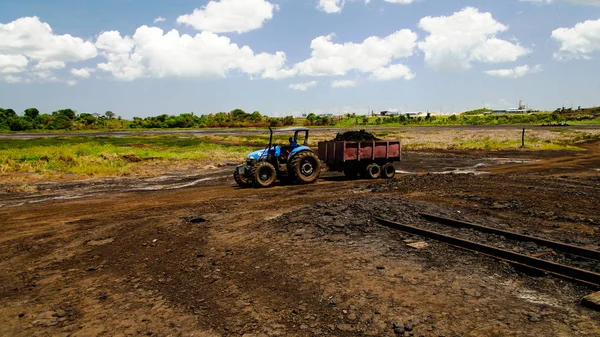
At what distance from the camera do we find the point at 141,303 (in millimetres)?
6223

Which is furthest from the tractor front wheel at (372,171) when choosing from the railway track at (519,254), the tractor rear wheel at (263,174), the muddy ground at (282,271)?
the railway track at (519,254)

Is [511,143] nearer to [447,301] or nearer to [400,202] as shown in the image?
[400,202]

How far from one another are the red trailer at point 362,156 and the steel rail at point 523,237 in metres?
8.23

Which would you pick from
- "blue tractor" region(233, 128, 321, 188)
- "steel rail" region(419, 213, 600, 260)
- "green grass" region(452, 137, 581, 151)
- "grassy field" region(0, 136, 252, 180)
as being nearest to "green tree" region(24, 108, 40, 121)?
"grassy field" region(0, 136, 252, 180)

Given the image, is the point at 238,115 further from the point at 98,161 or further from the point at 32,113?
the point at 98,161

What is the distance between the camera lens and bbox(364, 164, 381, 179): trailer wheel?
62.0 feet

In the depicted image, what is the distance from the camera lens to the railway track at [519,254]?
6266 mm

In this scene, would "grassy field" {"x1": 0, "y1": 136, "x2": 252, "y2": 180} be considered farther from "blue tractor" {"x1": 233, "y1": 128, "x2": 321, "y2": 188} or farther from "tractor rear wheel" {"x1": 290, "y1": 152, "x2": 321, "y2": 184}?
"tractor rear wheel" {"x1": 290, "y1": 152, "x2": 321, "y2": 184}

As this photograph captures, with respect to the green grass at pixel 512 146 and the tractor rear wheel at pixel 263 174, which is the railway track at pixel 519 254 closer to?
the tractor rear wheel at pixel 263 174

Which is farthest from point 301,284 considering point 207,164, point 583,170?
point 207,164

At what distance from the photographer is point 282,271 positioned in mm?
7078

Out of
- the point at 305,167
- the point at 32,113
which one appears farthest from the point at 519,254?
the point at 32,113

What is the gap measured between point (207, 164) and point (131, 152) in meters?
6.85

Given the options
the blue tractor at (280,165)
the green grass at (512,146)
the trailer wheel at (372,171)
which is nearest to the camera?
the blue tractor at (280,165)
